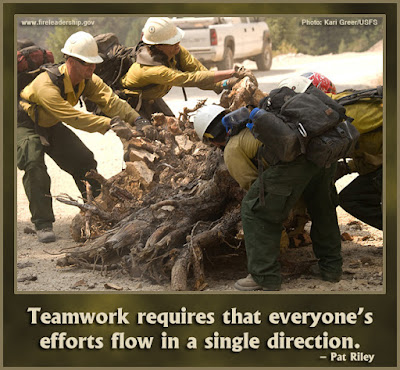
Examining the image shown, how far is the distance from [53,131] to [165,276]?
2290 mm

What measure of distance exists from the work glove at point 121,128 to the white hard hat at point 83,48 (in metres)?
0.60

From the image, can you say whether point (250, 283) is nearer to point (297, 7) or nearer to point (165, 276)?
point (165, 276)

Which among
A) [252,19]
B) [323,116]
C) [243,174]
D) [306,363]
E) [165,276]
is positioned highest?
[252,19]

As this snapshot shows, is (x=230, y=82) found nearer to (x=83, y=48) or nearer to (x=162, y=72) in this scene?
(x=162, y=72)

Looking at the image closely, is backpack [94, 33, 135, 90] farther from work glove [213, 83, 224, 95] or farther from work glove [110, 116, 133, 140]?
work glove [213, 83, 224, 95]

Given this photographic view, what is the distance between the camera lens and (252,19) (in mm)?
7594

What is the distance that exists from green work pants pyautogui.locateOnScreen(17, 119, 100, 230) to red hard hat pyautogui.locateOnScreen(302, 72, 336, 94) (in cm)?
273

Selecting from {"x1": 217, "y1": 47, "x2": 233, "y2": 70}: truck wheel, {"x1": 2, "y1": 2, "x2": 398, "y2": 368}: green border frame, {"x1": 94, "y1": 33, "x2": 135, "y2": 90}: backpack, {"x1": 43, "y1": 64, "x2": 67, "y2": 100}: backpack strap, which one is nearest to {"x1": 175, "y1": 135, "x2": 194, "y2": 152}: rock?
{"x1": 217, "y1": 47, "x2": 233, "y2": 70}: truck wheel

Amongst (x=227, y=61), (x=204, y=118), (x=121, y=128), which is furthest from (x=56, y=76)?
(x=204, y=118)

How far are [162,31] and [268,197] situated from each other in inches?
94.1

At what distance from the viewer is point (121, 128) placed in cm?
859

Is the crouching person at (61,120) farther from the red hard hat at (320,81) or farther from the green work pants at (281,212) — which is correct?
the green work pants at (281,212)

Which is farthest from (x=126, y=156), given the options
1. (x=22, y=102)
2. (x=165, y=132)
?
(x=22, y=102)

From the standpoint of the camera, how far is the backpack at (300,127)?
21.5ft
